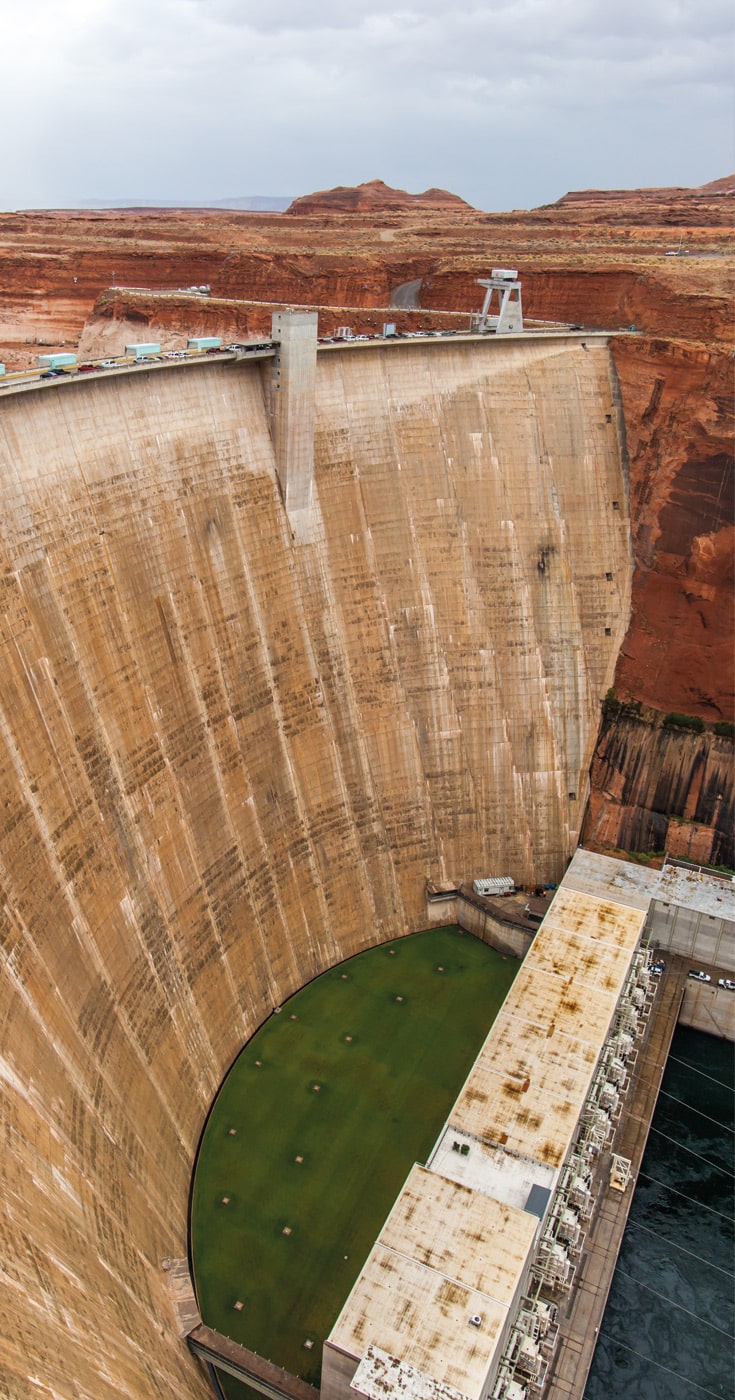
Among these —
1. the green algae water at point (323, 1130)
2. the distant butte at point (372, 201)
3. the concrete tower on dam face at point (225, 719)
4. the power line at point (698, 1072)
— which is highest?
the distant butte at point (372, 201)

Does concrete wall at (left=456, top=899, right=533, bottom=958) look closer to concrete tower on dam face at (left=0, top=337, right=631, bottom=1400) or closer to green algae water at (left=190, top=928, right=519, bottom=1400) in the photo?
green algae water at (left=190, top=928, right=519, bottom=1400)

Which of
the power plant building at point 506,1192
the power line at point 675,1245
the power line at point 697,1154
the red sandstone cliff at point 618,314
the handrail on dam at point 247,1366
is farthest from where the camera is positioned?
the red sandstone cliff at point 618,314

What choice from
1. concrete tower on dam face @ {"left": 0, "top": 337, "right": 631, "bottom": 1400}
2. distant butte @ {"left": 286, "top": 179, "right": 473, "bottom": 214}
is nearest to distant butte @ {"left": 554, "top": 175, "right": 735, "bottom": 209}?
distant butte @ {"left": 286, "top": 179, "right": 473, "bottom": 214}

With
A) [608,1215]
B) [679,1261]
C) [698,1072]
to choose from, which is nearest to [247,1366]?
[608,1215]

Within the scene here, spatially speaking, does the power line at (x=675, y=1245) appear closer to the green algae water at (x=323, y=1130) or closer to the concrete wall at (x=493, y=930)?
the green algae water at (x=323, y=1130)

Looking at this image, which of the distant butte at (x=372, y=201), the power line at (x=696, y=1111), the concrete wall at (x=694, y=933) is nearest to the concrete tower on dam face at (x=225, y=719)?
the concrete wall at (x=694, y=933)

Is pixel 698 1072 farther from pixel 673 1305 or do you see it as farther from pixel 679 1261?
pixel 673 1305
